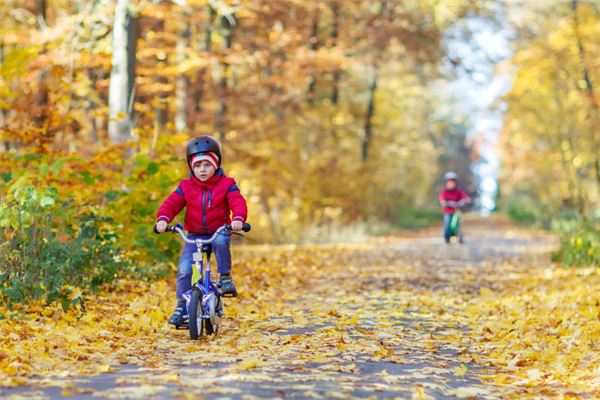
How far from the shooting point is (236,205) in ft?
25.3

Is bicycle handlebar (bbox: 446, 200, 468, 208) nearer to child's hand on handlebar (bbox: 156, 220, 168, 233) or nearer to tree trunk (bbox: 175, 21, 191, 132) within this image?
tree trunk (bbox: 175, 21, 191, 132)

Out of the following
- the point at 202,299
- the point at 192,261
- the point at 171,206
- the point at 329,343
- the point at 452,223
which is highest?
the point at 171,206

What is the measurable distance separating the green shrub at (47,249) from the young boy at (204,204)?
1280mm

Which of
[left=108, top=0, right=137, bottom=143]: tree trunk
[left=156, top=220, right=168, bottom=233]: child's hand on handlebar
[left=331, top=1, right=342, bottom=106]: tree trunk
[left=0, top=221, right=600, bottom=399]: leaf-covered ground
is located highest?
[left=331, top=1, right=342, bottom=106]: tree trunk

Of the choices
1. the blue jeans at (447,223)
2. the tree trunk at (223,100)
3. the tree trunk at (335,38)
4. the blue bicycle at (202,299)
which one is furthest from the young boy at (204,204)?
the tree trunk at (335,38)

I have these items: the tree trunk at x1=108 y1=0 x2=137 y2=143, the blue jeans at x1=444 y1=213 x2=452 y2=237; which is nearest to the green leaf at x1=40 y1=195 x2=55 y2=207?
the tree trunk at x1=108 y1=0 x2=137 y2=143

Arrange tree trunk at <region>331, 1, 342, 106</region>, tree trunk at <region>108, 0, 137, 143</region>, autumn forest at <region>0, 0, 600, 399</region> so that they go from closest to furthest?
1. autumn forest at <region>0, 0, 600, 399</region>
2. tree trunk at <region>108, 0, 137, 143</region>
3. tree trunk at <region>331, 1, 342, 106</region>

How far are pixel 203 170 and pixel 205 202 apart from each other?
0.97ft

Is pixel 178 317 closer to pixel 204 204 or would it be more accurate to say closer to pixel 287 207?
pixel 204 204

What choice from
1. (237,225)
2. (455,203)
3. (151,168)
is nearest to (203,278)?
(237,225)

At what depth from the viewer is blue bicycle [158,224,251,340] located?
750 cm

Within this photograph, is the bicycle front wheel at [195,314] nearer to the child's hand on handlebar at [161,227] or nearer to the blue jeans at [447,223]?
the child's hand on handlebar at [161,227]

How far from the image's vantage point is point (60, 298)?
879 cm

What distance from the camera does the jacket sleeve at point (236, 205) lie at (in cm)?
757
